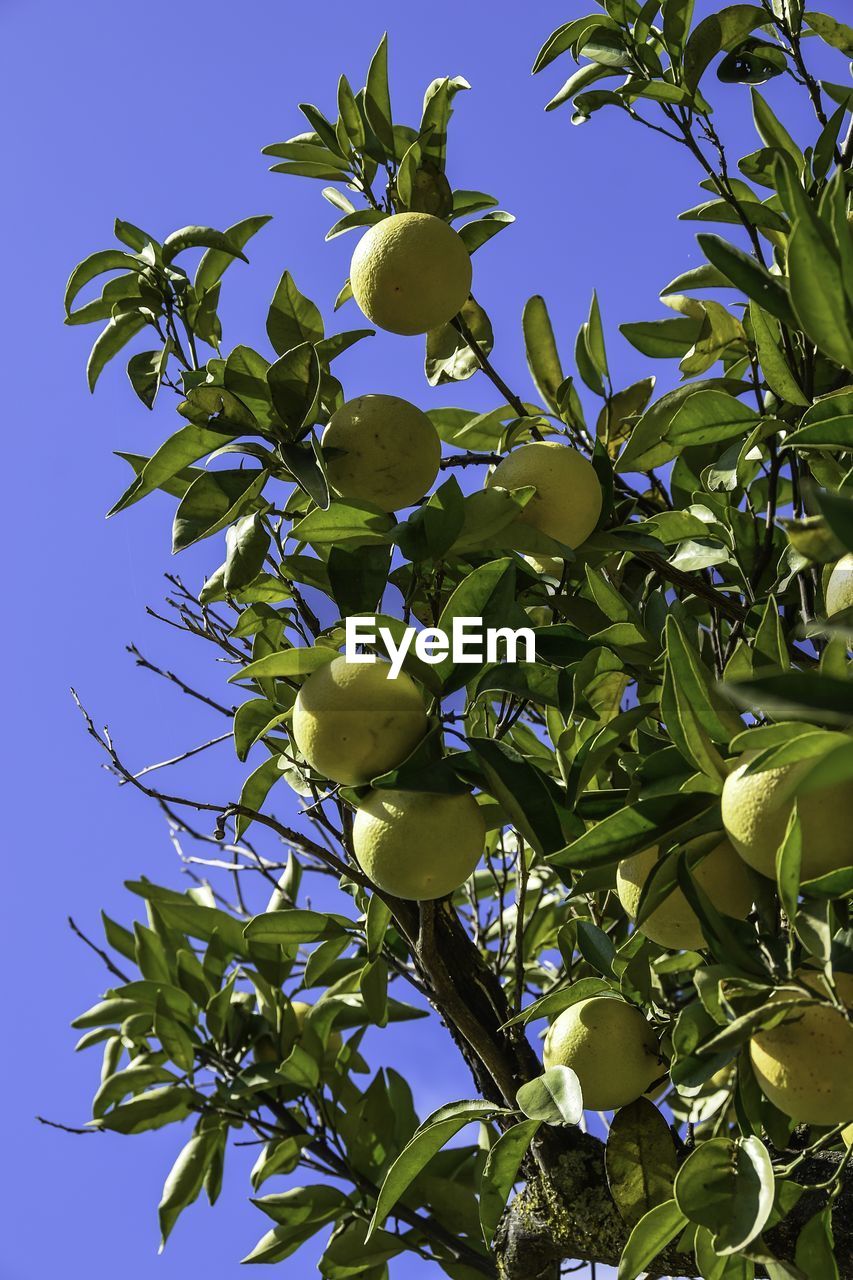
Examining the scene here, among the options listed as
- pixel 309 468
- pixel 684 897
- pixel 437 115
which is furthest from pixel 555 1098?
pixel 437 115

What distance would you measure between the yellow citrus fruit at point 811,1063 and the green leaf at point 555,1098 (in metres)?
0.20

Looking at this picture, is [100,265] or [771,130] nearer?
[100,265]

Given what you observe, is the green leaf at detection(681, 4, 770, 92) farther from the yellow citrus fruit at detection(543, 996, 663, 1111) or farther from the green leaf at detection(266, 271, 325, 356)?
the yellow citrus fruit at detection(543, 996, 663, 1111)

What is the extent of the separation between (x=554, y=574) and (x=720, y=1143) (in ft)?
2.43

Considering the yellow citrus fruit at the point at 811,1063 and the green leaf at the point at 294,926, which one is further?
the green leaf at the point at 294,926

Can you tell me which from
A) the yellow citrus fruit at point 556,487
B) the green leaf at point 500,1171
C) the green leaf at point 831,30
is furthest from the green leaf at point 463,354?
the green leaf at point 500,1171

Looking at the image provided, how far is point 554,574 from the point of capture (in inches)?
63.2

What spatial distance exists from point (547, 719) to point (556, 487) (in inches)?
13.7

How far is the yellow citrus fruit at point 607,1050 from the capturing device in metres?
1.31

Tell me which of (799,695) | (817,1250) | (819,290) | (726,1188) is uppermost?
(819,290)

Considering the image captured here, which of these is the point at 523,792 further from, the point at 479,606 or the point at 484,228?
the point at 484,228

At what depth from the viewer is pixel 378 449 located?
1.26m

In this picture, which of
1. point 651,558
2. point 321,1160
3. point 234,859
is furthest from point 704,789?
point 234,859

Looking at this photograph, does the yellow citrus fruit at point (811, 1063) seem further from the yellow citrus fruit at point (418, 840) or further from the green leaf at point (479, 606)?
the green leaf at point (479, 606)
